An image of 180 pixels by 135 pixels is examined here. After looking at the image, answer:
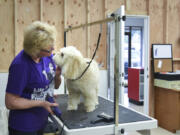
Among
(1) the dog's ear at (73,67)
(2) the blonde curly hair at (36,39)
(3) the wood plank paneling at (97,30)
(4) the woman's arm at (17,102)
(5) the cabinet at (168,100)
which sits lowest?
(5) the cabinet at (168,100)

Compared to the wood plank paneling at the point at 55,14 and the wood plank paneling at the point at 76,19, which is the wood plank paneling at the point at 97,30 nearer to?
the wood plank paneling at the point at 76,19

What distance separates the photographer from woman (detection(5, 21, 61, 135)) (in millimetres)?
1410

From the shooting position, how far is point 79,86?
1.90 metres

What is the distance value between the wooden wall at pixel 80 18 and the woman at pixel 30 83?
218cm

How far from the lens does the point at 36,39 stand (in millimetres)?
1440

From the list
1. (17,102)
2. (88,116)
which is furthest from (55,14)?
(17,102)

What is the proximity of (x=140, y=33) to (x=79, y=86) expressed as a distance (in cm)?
750

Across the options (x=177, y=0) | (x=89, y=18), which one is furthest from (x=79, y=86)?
(x=177, y=0)

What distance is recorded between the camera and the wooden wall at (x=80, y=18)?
140 inches

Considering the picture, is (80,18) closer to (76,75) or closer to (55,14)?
(55,14)

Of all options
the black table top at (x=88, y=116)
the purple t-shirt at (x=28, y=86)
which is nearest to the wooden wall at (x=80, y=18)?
the black table top at (x=88, y=116)

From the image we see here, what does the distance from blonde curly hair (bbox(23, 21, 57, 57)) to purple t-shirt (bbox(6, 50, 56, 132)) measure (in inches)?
2.9

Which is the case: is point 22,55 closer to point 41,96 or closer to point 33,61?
point 33,61

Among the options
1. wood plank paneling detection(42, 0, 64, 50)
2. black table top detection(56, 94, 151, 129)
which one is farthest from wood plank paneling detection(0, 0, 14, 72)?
black table top detection(56, 94, 151, 129)
